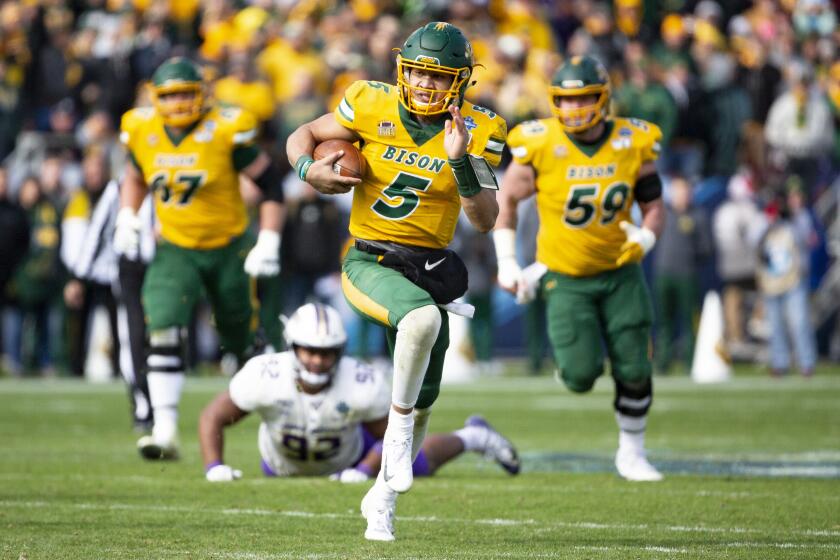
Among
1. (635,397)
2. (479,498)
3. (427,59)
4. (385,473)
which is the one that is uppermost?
(427,59)

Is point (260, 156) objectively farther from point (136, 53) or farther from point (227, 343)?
point (136, 53)

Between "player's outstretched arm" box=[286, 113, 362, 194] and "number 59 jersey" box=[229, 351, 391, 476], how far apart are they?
1.49m

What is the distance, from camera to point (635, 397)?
746cm

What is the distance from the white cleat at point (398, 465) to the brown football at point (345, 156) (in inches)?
37.4

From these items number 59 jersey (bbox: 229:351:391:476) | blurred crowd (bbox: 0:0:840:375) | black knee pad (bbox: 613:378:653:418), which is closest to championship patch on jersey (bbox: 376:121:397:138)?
A: number 59 jersey (bbox: 229:351:391:476)

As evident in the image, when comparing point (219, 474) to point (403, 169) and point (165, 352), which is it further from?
point (403, 169)

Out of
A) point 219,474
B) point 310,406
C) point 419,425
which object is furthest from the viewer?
point 219,474

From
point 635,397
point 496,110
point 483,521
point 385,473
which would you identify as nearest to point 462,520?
point 483,521

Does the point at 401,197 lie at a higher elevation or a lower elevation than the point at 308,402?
higher

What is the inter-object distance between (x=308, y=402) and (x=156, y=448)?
1.19 metres

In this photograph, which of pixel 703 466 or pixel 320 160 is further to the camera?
pixel 703 466

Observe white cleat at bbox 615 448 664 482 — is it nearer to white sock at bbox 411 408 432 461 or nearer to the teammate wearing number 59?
white sock at bbox 411 408 432 461

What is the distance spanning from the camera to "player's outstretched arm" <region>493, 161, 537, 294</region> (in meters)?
7.28

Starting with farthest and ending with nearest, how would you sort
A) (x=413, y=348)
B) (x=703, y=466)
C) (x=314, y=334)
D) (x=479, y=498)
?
(x=703, y=466), (x=314, y=334), (x=479, y=498), (x=413, y=348)
